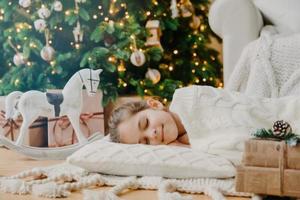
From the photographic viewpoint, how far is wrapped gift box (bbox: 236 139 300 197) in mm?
1198

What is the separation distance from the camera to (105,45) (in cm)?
321

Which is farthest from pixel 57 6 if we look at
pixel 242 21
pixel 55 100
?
pixel 242 21

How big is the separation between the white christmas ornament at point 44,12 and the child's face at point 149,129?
5.12 ft

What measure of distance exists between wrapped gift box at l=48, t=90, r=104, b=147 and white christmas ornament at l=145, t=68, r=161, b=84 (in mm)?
370

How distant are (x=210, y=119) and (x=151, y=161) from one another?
23cm

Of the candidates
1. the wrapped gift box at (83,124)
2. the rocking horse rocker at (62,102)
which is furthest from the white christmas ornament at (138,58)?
the rocking horse rocker at (62,102)

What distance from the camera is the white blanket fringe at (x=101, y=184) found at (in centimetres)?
136

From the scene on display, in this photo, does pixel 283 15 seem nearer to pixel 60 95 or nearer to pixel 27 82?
pixel 60 95

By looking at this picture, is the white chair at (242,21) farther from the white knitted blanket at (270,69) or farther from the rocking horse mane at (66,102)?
the rocking horse mane at (66,102)

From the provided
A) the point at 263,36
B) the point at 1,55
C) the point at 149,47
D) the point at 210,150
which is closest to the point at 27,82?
the point at 1,55

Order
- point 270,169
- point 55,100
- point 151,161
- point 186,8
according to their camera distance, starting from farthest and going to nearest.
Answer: point 186,8 → point 55,100 → point 151,161 → point 270,169

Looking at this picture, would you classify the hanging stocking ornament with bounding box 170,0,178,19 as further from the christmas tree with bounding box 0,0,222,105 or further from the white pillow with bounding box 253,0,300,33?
the white pillow with bounding box 253,0,300,33

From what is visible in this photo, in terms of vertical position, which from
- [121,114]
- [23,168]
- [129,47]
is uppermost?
[129,47]

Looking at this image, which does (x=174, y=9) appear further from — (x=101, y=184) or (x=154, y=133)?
(x=101, y=184)
